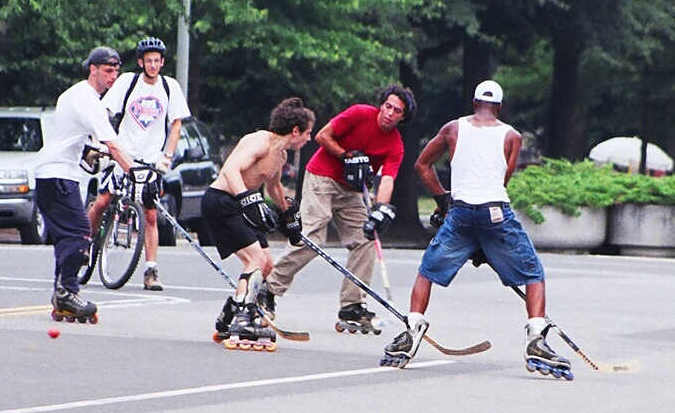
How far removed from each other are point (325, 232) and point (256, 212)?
1564 millimetres

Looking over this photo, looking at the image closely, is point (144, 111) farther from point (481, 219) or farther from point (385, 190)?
point (481, 219)

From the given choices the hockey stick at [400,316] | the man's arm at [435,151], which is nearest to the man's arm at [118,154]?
the hockey stick at [400,316]

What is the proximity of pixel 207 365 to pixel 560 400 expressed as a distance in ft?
6.71

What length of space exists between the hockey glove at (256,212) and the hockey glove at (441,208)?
99 centimetres

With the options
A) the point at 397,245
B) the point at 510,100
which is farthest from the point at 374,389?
the point at 510,100

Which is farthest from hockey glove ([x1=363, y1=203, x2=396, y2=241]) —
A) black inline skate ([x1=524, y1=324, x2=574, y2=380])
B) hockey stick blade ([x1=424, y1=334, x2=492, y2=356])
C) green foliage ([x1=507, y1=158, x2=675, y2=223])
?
green foliage ([x1=507, y1=158, x2=675, y2=223])

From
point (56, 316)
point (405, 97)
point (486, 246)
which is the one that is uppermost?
point (405, 97)

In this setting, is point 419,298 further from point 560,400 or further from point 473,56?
point 473,56

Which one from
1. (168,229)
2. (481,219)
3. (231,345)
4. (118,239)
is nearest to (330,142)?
(231,345)

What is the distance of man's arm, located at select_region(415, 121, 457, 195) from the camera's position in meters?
9.87

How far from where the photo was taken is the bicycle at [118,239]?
45.1 ft

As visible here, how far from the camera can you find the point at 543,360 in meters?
9.48

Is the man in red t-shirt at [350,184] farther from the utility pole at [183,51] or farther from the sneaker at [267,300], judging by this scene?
the utility pole at [183,51]

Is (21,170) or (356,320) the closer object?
(356,320)
